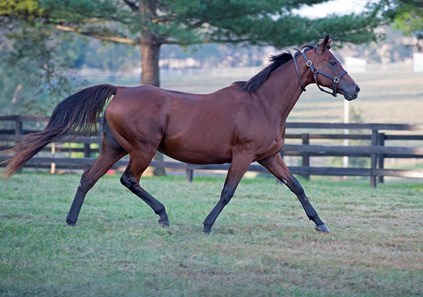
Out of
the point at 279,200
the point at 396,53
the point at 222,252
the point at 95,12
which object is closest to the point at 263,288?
the point at 222,252

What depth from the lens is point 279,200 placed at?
1275 centimetres

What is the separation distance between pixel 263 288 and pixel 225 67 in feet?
242

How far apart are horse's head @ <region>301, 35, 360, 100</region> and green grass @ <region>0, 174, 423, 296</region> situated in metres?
→ 1.59

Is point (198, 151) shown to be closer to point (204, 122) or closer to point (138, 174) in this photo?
point (204, 122)

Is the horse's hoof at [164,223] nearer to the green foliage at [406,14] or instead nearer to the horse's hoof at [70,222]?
the horse's hoof at [70,222]

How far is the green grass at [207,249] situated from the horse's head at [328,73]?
159 centimetres

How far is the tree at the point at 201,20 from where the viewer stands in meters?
17.8

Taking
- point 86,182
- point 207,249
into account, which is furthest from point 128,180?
point 207,249

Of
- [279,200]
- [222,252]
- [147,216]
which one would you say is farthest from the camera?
[279,200]

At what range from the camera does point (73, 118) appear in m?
9.34

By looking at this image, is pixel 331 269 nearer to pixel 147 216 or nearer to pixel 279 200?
pixel 147 216

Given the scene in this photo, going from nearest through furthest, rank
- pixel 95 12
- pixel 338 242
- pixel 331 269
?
A: pixel 331 269 < pixel 338 242 < pixel 95 12

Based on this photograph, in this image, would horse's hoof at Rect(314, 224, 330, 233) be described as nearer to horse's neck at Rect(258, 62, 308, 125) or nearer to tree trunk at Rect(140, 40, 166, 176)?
horse's neck at Rect(258, 62, 308, 125)

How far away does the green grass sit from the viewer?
640 cm
